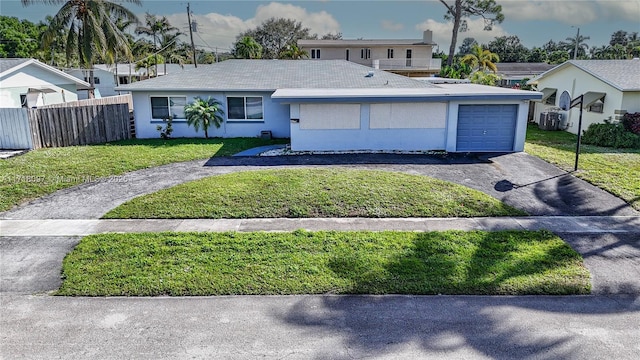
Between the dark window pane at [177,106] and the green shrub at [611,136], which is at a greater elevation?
the dark window pane at [177,106]

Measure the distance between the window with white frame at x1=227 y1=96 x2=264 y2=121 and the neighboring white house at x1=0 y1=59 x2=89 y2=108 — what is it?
32.1 ft

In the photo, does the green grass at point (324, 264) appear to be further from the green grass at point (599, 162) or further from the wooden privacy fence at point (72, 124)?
the wooden privacy fence at point (72, 124)

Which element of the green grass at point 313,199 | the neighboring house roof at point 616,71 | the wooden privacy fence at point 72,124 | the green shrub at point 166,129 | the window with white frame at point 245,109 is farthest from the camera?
the window with white frame at point 245,109

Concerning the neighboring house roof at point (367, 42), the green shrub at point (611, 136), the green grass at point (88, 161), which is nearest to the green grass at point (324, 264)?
the green grass at point (88, 161)

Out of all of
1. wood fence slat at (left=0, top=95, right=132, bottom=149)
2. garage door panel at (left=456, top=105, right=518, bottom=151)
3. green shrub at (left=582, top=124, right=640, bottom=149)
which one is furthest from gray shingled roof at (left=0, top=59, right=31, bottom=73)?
green shrub at (left=582, top=124, right=640, bottom=149)

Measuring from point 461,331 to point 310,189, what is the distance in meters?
6.49

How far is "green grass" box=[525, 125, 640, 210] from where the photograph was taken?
1259 cm

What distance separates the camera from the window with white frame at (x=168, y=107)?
20281 mm

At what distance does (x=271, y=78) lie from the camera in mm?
21828

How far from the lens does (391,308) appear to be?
21.9ft

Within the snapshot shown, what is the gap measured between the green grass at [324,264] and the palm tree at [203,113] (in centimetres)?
1076

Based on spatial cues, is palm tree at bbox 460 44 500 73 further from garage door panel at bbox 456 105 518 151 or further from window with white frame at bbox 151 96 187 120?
window with white frame at bbox 151 96 187 120

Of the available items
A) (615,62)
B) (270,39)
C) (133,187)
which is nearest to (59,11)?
(133,187)

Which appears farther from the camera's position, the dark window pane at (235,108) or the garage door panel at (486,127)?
the dark window pane at (235,108)
